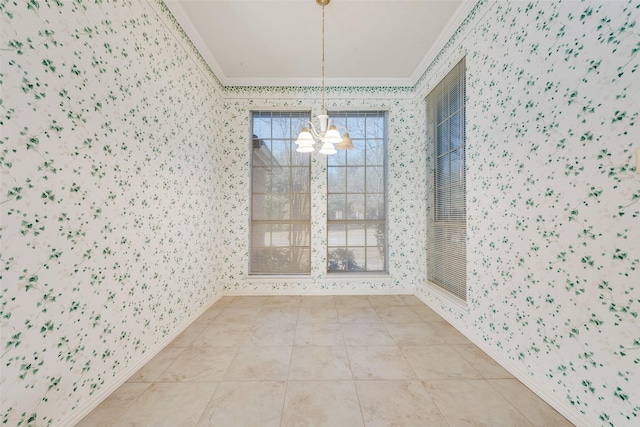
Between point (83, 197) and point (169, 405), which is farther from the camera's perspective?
point (169, 405)

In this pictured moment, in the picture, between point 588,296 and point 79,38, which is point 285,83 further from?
point 588,296

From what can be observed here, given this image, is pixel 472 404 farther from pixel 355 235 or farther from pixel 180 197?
pixel 180 197

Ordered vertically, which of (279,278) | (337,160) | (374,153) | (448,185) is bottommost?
(279,278)

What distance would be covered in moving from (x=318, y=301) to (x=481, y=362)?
1965mm

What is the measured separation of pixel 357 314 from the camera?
294 centimetres

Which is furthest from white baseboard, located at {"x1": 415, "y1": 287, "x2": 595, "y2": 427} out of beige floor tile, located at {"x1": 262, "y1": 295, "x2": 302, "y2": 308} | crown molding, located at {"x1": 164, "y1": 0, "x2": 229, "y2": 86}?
crown molding, located at {"x1": 164, "y1": 0, "x2": 229, "y2": 86}

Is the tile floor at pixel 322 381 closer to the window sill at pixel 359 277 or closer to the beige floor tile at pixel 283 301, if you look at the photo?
the beige floor tile at pixel 283 301

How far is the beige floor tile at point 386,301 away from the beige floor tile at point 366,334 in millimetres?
638

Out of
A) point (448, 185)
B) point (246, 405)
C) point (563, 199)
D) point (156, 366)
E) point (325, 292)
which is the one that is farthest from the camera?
point (325, 292)

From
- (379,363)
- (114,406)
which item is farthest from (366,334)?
(114,406)

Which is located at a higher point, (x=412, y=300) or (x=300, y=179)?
(x=300, y=179)

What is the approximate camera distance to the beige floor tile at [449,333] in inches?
90.7

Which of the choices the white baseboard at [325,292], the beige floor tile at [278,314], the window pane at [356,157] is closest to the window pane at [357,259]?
the white baseboard at [325,292]

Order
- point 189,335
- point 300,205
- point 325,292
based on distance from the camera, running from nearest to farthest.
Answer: point 189,335 → point 325,292 → point 300,205
